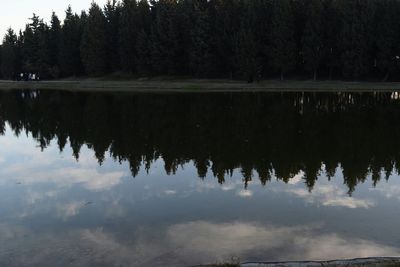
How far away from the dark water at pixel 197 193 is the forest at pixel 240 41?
40.2 meters

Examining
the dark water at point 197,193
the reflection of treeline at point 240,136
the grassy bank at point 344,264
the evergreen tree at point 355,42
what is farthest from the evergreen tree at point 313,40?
the grassy bank at point 344,264

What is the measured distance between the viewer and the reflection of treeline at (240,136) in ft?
56.4

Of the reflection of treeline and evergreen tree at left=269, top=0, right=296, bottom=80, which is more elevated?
evergreen tree at left=269, top=0, right=296, bottom=80

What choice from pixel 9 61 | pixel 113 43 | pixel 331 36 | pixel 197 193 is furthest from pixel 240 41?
pixel 9 61

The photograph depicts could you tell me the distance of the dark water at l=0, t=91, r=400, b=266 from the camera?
31.6ft

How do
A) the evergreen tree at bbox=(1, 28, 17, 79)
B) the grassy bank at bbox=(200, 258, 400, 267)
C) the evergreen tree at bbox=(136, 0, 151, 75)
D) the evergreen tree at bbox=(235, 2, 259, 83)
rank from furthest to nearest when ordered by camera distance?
the evergreen tree at bbox=(1, 28, 17, 79), the evergreen tree at bbox=(136, 0, 151, 75), the evergreen tree at bbox=(235, 2, 259, 83), the grassy bank at bbox=(200, 258, 400, 267)

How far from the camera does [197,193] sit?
13.8 meters

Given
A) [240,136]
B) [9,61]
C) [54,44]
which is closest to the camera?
[240,136]

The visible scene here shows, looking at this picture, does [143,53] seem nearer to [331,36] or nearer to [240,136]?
[331,36]

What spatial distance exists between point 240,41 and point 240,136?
47.0m

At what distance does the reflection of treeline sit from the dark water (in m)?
0.09

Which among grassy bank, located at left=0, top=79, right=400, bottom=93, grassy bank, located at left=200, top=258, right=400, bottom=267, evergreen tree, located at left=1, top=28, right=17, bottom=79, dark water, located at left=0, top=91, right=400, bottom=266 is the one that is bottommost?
grassy bank, located at left=0, top=79, right=400, bottom=93

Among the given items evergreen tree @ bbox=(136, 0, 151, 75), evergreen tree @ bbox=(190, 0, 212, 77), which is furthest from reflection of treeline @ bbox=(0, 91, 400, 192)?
evergreen tree @ bbox=(136, 0, 151, 75)

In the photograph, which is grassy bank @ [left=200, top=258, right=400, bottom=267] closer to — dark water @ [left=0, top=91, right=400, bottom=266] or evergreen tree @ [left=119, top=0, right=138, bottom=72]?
dark water @ [left=0, top=91, right=400, bottom=266]
